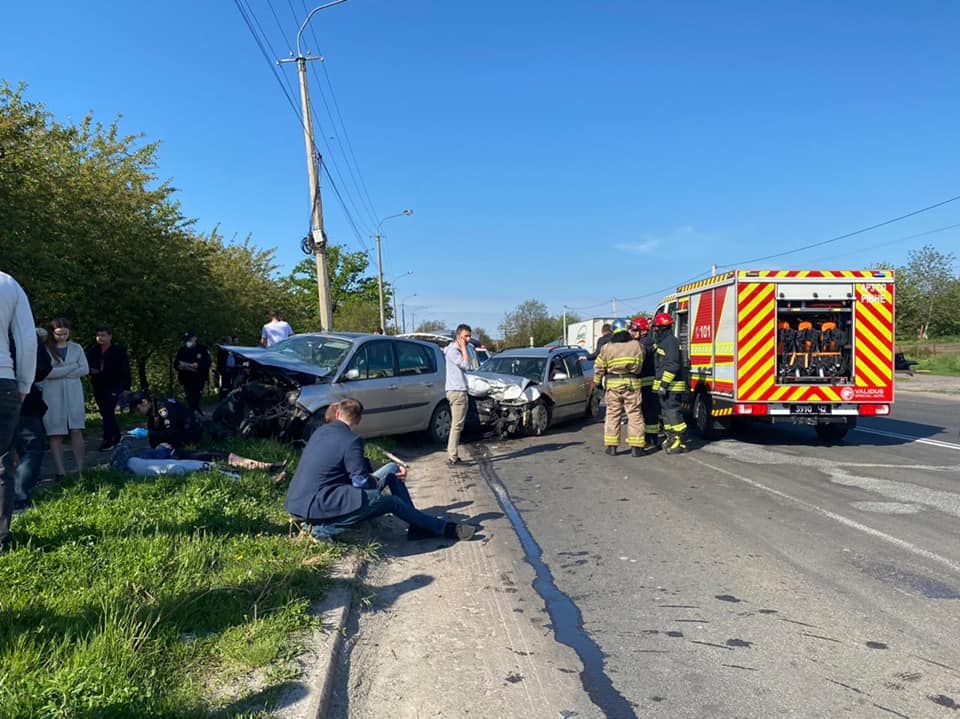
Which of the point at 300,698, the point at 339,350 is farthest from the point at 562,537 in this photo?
the point at 339,350

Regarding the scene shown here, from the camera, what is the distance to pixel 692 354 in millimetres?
11953

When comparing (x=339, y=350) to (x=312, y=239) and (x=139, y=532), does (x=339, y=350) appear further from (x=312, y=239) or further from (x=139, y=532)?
(x=312, y=239)

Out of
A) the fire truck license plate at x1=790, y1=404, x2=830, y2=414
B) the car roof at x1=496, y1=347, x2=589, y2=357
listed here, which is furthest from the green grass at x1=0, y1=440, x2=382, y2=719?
the car roof at x1=496, y1=347, x2=589, y2=357

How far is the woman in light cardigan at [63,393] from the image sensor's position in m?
6.91

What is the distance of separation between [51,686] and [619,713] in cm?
240

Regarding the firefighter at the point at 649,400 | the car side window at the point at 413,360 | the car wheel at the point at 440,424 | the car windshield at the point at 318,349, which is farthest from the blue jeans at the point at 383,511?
the firefighter at the point at 649,400

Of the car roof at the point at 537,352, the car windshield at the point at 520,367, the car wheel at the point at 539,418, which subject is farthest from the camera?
the car roof at the point at 537,352

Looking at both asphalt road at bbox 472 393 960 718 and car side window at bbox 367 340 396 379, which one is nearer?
asphalt road at bbox 472 393 960 718

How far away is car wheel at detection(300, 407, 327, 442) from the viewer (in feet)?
28.5

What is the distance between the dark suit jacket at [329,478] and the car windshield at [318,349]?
381 centimetres

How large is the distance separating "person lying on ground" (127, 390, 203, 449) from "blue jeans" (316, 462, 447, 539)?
9.52 feet

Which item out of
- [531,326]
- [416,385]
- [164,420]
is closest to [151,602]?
[164,420]

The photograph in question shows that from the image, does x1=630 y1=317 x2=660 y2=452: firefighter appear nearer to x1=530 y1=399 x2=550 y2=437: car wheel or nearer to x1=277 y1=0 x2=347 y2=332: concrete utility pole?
x1=530 y1=399 x2=550 y2=437: car wheel

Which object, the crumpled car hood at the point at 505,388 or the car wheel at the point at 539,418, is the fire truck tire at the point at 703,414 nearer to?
the car wheel at the point at 539,418
